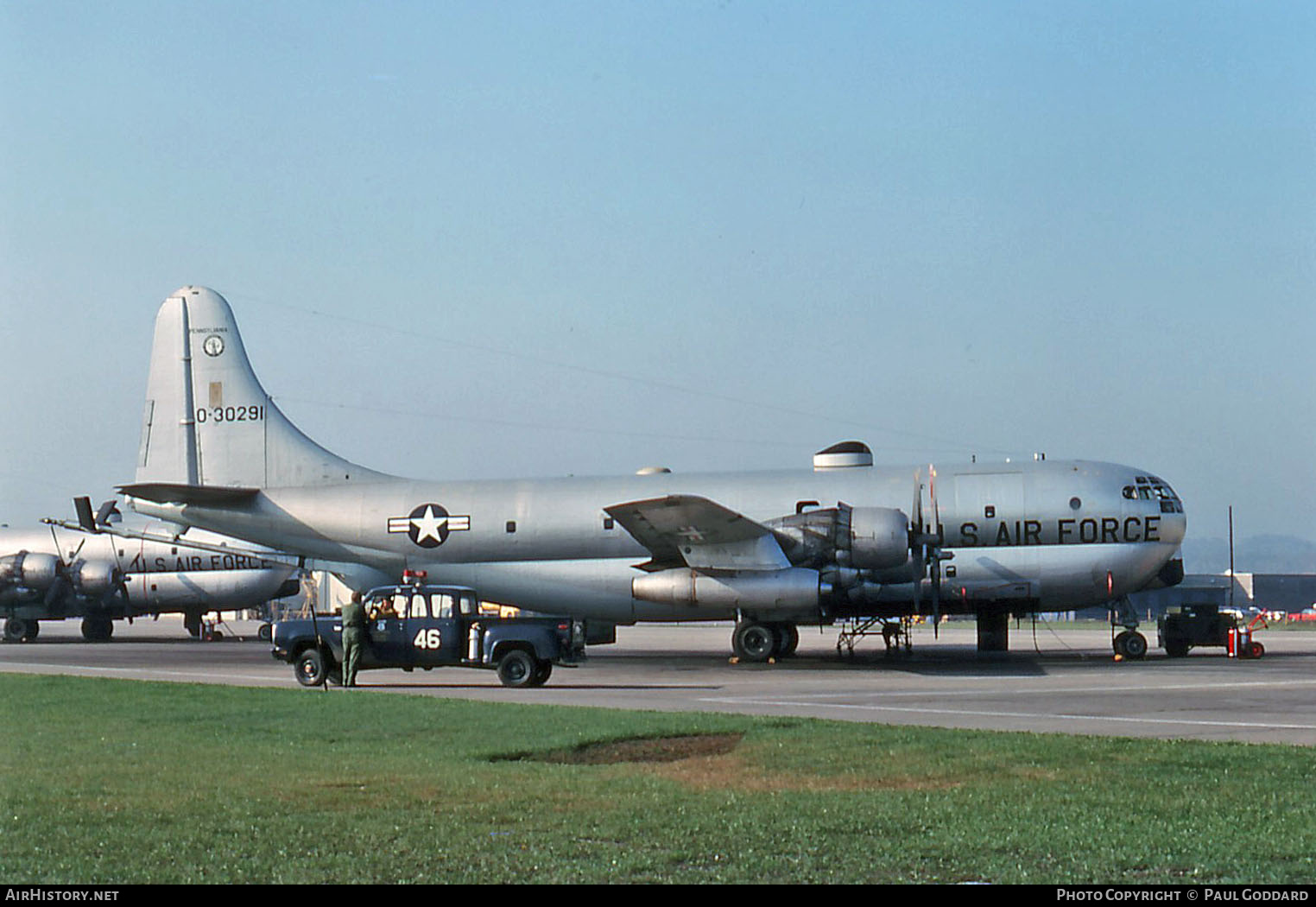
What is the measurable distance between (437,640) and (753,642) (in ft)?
38.2

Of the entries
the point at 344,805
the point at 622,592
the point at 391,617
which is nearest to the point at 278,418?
the point at 622,592

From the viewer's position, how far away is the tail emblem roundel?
38.0m

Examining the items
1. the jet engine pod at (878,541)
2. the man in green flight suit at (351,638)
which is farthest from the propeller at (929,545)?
the man in green flight suit at (351,638)

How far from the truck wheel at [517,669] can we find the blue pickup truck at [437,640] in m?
0.02

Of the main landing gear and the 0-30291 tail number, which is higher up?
the 0-30291 tail number

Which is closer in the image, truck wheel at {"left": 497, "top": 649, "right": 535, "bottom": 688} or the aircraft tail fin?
truck wheel at {"left": 497, "top": 649, "right": 535, "bottom": 688}

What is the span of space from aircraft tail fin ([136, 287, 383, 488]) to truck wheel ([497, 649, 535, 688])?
15918 millimetres

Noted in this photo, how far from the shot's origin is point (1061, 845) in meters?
9.23

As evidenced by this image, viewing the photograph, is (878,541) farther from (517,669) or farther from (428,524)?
(428,524)

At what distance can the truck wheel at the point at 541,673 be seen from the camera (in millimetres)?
25828

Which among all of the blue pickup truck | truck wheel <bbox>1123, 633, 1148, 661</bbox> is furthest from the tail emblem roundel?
truck wheel <bbox>1123, 633, 1148, 661</bbox>

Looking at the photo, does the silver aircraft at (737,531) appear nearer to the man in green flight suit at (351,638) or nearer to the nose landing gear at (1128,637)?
the nose landing gear at (1128,637)

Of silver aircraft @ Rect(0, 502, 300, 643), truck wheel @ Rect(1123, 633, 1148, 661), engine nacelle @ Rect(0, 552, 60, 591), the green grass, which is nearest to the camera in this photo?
the green grass

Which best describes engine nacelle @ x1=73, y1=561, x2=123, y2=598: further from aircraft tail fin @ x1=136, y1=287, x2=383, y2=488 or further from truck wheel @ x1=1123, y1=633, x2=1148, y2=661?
truck wheel @ x1=1123, y1=633, x2=1148, y2=661
